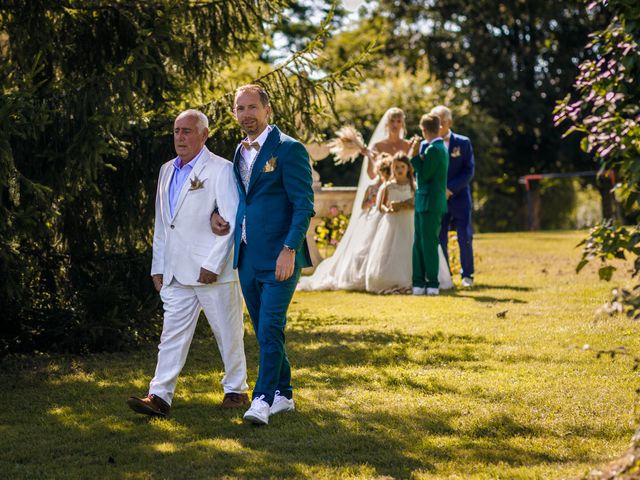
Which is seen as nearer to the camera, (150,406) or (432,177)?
(150,406)

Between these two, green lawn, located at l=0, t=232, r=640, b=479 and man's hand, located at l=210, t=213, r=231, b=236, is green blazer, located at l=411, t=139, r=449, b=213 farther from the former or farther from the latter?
man's hand, located at l=210, t=213, r=231, b=236

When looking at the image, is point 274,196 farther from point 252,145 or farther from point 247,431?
point 247,431

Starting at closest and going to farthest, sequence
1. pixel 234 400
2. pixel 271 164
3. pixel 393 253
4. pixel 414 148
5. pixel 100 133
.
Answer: pixel 271 164, pixel 234 400, pixel 100 133, pixel 414 148, pixel 393 253

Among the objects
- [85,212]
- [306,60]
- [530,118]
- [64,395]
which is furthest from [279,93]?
[530,118]

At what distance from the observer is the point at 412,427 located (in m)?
6.05

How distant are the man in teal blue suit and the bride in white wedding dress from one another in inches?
283

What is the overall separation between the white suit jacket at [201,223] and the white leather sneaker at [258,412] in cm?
86

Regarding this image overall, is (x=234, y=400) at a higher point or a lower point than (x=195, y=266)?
lower

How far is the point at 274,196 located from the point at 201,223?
588 millimetres

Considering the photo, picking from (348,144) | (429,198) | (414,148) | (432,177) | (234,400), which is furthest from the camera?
(348,144)

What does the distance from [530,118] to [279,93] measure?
2708cm

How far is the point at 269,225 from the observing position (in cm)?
623

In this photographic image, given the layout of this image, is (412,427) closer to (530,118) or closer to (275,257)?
(275,257)

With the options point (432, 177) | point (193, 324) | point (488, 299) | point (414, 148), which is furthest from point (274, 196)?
point (414, 148)
